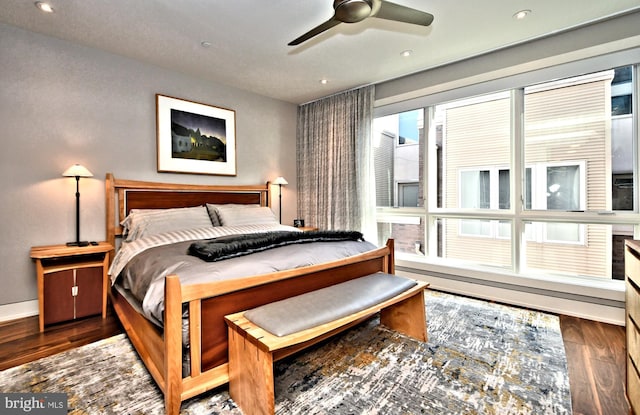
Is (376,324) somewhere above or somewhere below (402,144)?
below

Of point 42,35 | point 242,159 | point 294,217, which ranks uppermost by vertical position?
point 42,35

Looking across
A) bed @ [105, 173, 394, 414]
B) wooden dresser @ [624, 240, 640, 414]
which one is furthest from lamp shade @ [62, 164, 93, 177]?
wooden dresser @ [624, 240, 640, 414]

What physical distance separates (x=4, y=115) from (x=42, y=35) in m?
0.82

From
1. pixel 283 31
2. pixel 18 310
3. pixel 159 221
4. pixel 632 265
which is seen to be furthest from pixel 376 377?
pixel 18 310

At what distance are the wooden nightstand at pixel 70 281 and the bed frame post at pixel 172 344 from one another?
183 cm

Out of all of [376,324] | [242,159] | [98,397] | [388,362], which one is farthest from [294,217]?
[98,397]

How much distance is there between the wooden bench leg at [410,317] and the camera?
226 centimetres

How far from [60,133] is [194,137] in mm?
1283

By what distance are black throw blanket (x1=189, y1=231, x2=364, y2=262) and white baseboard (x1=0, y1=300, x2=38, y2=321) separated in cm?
193

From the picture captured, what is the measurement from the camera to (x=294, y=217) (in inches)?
194

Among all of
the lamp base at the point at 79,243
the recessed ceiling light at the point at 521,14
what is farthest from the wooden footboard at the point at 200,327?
the recessed ceiling light at the point at 521,14

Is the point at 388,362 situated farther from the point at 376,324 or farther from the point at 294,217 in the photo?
the point at 294,217

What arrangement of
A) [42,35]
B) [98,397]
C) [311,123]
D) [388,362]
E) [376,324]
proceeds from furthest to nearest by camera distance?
[311,123] → [42,35] → [376,324] → [388,362] → [98,397]

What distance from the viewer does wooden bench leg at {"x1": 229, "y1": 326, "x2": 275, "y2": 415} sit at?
4.47ft
